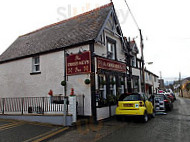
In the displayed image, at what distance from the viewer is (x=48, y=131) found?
7.65 meters

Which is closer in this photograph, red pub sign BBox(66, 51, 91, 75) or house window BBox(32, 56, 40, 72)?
red pub sign BBox(66, 51, 91, 75)

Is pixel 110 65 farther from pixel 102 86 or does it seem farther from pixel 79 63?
pixel 79 63

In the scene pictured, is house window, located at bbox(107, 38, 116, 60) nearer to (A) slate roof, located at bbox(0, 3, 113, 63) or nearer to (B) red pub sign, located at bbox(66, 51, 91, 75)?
(A) slate roof, located at bbox(0, 3, 113, 63)

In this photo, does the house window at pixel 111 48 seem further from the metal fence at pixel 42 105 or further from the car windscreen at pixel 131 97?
the metal fence at pixel 42 105

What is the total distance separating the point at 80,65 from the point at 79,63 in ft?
0.55

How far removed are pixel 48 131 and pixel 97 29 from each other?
7.18 metres

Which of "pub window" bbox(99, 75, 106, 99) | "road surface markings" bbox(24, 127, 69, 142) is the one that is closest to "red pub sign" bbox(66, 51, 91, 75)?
"pub window" bbox(99, 75, 106, 99)

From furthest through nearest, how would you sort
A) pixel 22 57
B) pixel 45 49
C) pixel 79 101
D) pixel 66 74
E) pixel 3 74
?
pixel 3 74
pixel 22 57
pixel 45 49
pixel 66 74
pixel 79 101

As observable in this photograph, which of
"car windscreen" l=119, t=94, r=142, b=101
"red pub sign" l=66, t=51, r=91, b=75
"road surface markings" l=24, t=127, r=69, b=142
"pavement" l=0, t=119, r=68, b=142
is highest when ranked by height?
"red pub sign" l=66, t=51, r=91, b=75

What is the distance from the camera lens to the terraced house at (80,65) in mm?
10359

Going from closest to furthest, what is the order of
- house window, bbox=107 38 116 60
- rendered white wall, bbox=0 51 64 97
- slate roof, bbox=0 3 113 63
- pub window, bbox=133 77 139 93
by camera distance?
slate roof, bbox=0 3 113 63
rendered white wall, bbox=0 51 64 97
house window, bbox=107 38 116 60
pub window, bbox=133 77 139 93

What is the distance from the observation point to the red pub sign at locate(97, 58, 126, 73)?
10.8 metres

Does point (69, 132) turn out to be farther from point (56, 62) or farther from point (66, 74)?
point (56, 62)

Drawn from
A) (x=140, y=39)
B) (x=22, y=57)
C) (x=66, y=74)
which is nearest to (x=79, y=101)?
(x=66, y=74)
